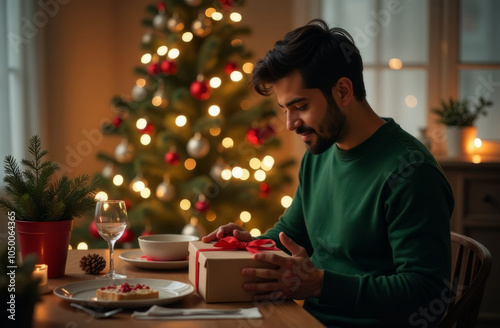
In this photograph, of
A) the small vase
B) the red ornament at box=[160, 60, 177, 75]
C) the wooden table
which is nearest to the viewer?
the wooden table

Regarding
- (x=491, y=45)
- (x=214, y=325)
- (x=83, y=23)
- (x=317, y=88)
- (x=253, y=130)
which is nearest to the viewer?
(x=214, y=325)

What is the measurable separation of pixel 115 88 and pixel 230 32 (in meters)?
1.10

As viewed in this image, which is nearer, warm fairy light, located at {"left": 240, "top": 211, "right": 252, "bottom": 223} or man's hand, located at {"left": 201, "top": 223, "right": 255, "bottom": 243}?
man's hand, located at {"left": 201, "top": 223, "right": 255, "bottom": 243}

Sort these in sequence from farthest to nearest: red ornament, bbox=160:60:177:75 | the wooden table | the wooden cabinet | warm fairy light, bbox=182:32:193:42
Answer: warm fairy light, bbox=182:32:193:42 < red ornament, bbox=160:60:177:75 < the wooden cabinet < the wooden table

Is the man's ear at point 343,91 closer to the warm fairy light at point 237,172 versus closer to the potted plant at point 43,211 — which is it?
the potted plant at point 43,211

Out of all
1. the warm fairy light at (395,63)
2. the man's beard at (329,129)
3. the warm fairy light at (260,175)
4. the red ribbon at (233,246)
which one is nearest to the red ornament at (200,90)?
the warm fairy light at (260,175)

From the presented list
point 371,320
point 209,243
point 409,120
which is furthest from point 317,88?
point 409,120

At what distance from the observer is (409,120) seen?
12.0ft

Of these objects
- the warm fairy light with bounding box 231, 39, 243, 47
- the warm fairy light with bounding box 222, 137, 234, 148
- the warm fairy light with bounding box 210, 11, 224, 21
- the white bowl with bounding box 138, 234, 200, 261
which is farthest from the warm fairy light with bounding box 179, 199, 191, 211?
the white bowl with bounding box 138, 234, 200, 261

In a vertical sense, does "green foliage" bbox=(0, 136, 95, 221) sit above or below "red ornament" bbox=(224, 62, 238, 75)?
below

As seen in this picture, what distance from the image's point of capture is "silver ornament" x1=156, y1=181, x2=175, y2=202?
307cm

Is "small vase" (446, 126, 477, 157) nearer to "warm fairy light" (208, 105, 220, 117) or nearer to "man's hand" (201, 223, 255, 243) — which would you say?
"warm fairy light" (208, 105, 220, 117)

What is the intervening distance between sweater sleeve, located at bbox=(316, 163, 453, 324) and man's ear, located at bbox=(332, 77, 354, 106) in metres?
0.31

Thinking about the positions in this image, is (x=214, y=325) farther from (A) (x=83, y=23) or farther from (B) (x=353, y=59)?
(A) (x=83, y=23)
